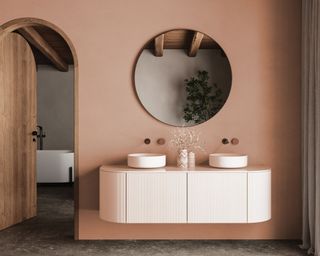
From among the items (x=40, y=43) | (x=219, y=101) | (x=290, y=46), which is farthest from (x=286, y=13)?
(x=40, y=43)

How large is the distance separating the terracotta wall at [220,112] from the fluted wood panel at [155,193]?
1.62ft

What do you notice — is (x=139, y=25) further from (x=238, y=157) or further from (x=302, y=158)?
(x=302, y=158)

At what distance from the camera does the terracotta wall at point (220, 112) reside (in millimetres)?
3604

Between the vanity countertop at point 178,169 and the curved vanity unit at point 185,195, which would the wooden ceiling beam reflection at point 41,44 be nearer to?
the vanity countertop at point 178,169

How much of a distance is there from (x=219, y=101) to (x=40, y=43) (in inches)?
122

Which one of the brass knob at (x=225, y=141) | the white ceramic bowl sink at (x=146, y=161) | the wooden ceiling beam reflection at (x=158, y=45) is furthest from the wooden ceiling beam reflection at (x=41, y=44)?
the brass knob at (x=225, y=141)

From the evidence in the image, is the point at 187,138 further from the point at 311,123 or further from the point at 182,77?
the point at 311,123

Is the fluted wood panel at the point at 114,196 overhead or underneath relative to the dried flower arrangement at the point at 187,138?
underneath

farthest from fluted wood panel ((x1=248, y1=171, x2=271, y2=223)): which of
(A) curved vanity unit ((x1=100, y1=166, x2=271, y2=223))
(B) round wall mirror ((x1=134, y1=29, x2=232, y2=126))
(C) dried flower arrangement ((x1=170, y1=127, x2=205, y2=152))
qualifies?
(B) round wall mirror ((x1=134, y1=29, x2=232, y2=126))

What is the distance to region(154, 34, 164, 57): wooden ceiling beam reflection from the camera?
360 centimetres

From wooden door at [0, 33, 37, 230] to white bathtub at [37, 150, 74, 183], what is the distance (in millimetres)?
2161

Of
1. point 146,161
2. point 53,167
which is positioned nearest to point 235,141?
point 146,161

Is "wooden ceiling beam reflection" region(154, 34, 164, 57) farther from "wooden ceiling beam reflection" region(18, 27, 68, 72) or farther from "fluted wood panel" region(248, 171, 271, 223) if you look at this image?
"wooden ceiling beam reflection" region(18, 27, 68, 72)

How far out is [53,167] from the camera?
22.2ft
